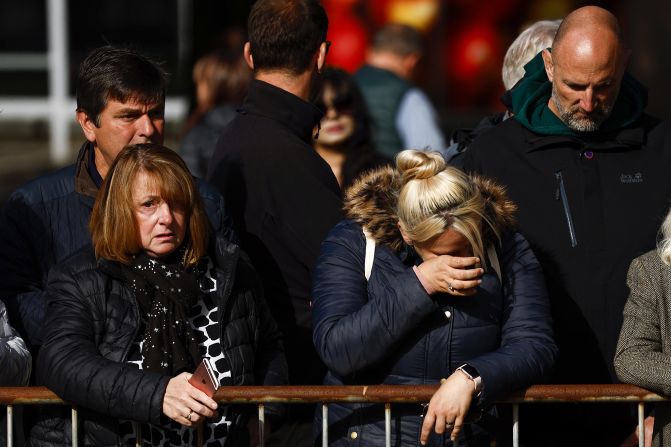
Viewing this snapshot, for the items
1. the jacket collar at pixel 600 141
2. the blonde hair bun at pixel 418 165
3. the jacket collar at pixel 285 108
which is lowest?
the blonde hair bun at pixel 418 165

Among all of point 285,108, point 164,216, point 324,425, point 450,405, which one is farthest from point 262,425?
point 285,108

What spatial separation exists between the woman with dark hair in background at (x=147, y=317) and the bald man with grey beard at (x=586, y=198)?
44.4 inches

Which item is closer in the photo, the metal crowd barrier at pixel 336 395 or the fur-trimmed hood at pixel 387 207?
the metal crowd barrier at pixel 336 395

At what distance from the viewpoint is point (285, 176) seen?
4.19m

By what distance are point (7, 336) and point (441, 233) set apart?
1357 millimetres

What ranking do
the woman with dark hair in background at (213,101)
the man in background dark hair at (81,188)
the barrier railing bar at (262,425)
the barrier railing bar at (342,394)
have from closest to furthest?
the barrier railing bar at (342,394) < the barrier railing bar at (262,425) < the man in background dark hair at (81,188) < the woman with dark hair in background at (213,101)

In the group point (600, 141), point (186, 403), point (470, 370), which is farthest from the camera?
point (600, 141)

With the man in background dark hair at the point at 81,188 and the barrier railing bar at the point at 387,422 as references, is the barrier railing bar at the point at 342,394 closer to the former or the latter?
the barrier railing bar at the point at 387,422

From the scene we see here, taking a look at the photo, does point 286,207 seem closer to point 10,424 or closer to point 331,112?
point 10,424

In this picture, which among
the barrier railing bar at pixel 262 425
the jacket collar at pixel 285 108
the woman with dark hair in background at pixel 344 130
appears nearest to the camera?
the barrier railing bar at pixel 262 425

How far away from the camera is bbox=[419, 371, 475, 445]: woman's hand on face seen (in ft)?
11.1

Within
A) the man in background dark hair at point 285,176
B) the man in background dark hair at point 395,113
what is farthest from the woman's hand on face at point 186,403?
the man in background dark hair at point 395,113

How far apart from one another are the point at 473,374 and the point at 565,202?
3.24 ft

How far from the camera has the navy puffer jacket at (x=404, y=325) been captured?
11.3 ft
